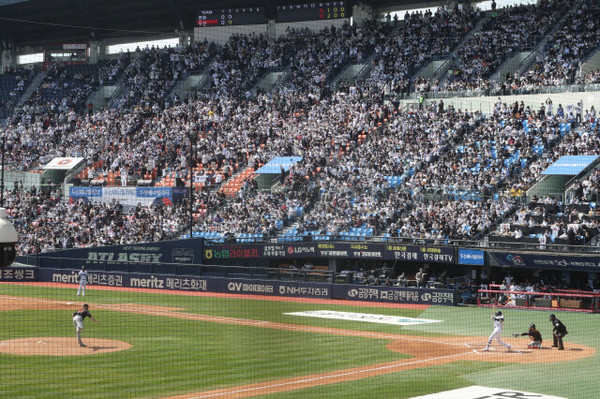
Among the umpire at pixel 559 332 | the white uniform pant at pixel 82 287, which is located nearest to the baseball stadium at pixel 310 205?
the umpire at pixel 559 332

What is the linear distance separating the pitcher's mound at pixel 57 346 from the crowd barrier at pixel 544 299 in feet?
46.1

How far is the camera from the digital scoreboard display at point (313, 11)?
5059cm

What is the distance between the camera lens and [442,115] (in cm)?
3891

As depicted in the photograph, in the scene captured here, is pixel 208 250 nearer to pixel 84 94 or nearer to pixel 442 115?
pixel 442 115

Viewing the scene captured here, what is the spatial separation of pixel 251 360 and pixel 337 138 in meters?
22.3

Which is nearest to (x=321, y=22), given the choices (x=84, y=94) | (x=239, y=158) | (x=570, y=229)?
(x=239, y=158)

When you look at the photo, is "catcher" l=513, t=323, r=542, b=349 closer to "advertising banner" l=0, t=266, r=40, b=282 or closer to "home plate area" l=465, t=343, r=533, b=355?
"home plate area" l=465, t=343, r=533, b=355

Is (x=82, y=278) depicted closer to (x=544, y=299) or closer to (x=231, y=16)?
(x=544, y=299)

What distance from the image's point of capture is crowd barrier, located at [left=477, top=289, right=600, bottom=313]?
28.3 m

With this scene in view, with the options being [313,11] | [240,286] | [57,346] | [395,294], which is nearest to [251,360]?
[57,346]

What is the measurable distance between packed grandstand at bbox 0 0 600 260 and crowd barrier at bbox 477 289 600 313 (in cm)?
194

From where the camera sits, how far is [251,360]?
19.0 meters

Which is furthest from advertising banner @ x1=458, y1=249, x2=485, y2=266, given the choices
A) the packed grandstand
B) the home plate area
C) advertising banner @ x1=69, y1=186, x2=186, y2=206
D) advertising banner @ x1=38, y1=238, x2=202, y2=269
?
advertising banner @ x1=69, y1=186, x2=186, y2=206

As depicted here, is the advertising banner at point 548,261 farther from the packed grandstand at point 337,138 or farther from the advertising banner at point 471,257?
the packed grandstand at point 337,138
